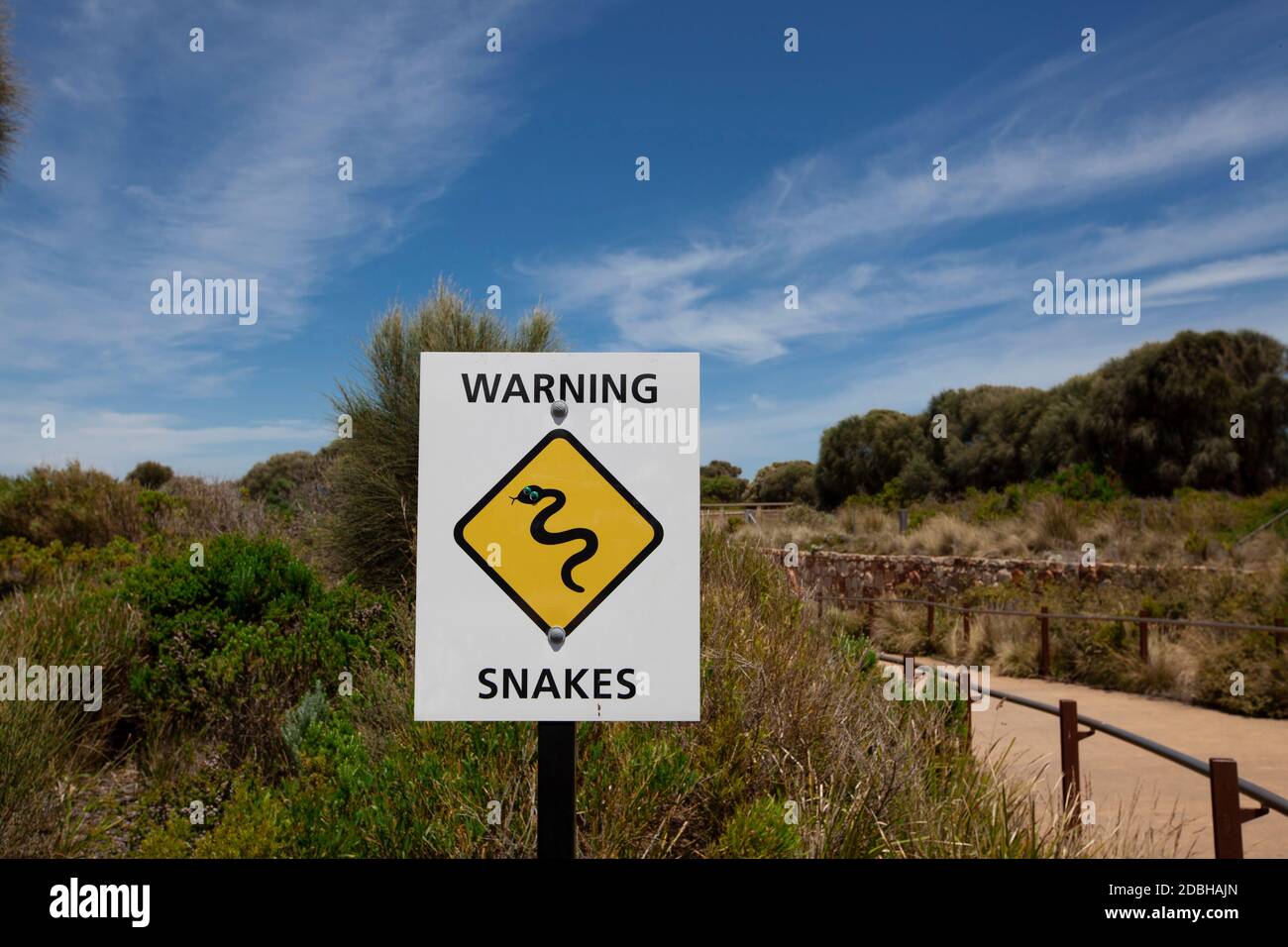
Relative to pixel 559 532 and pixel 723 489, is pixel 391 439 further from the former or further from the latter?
pixel 723 489

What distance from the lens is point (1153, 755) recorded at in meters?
7.80

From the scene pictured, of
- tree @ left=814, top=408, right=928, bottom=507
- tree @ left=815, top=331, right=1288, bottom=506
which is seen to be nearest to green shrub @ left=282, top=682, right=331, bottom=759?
tree @ left=815, top=331, right=1288, bottom=506

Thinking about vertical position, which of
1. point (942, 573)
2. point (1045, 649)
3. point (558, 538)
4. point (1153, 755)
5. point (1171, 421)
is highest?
point (1171, 421)

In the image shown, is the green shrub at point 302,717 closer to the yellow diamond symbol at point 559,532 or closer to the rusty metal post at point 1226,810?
the yellow diamond symbol at point 559,532

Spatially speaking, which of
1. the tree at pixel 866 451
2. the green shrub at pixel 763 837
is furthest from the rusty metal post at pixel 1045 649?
the tree at pixel 866 451

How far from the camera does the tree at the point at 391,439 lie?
30.2 feet

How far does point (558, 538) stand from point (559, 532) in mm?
15

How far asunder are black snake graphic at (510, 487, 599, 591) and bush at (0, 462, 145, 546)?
13.2 metres

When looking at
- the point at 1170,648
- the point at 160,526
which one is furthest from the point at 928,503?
the point at 160,526

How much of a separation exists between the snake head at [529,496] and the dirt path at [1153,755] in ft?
11.3

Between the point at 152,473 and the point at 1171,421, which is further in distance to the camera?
the point at 152,473

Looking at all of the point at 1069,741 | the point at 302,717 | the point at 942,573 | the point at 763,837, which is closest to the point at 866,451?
the point at 942,573

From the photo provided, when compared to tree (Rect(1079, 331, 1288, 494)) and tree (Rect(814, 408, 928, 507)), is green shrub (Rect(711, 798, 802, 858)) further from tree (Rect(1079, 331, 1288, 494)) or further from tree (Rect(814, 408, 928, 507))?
tree (Rect(814, 408, 928, 507))
